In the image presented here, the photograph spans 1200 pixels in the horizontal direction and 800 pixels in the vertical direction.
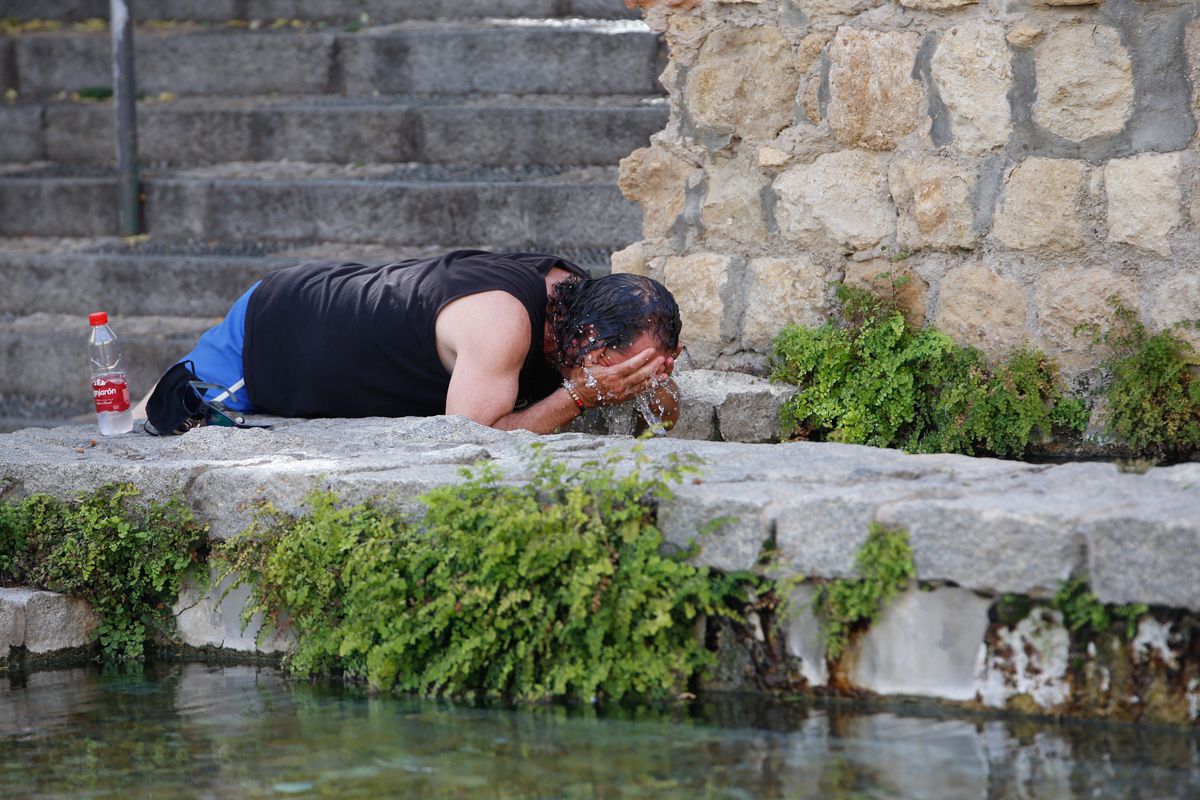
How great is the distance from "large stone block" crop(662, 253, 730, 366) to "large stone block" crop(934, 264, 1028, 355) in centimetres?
72

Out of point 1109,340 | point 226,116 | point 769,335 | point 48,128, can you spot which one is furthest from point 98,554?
point 48,128

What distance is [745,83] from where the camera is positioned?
4578mm

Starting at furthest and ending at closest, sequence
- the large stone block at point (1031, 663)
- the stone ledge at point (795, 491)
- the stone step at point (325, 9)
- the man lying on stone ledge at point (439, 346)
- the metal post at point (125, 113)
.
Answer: the stone step at point (325, 9)
the metal post at point (125, 113)
the man lying on stone ledge at point (439, 346)
the large stone block at point (1031, 663)
the stone ledge at point (795, 491)

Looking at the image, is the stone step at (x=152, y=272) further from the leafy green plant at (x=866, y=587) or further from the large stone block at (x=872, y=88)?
the leafy green plant at (x=866, y=587)

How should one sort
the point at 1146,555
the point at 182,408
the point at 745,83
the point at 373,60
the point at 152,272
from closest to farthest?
the point at 1146,555
the point at 182,408
the point at 745,83
the point at 152,272
the point at 373,60

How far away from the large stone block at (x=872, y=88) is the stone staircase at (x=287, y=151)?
154cm

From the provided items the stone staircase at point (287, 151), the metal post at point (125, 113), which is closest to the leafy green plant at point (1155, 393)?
the stone staircase at point (287, 151)

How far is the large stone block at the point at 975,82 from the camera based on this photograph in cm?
419

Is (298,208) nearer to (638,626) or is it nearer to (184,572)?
(184,572)

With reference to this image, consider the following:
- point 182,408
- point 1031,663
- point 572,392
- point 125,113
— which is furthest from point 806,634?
point 125,113

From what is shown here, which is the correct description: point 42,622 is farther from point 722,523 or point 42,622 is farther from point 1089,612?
point 1089,612

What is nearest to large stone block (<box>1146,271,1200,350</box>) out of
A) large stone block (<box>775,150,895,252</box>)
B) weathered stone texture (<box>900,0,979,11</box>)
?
large stone block (<box>775,150,895,252</box>)

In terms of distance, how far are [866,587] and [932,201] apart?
1.75m

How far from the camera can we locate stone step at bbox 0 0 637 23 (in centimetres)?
712
